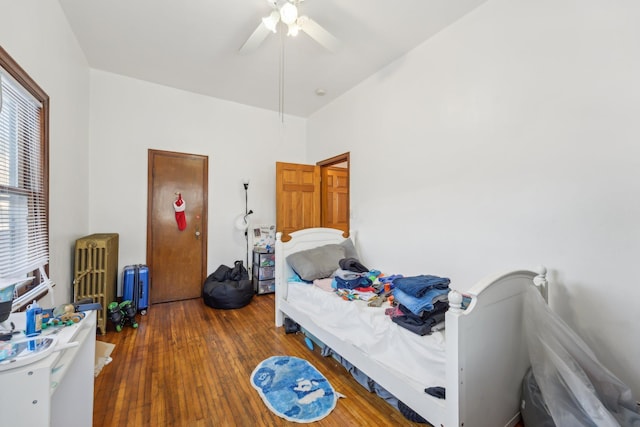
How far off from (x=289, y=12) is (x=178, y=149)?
2.59 metres

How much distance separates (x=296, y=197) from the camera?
4.04 metres

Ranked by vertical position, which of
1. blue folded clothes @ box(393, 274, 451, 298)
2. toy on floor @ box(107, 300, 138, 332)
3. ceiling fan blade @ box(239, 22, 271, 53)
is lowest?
toy on floor @ box(107, 300, 138, 332)

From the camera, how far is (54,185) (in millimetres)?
2170

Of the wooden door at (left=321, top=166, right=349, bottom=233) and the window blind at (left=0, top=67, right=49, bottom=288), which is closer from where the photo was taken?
the window blind at (left=0, top=67, right=49, bottom=288)

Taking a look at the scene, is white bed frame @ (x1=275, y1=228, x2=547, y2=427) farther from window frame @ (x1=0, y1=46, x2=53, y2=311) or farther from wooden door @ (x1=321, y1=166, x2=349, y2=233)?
wooden door @ (x1=321, y1=166, x2=349, y2=233)

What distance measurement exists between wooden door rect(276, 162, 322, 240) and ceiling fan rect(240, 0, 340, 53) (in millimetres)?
1895

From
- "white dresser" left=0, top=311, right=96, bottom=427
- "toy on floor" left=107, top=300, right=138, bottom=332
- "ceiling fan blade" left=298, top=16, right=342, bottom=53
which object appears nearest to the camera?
"white dresser" left=0, top=311, right=96, bottom=427

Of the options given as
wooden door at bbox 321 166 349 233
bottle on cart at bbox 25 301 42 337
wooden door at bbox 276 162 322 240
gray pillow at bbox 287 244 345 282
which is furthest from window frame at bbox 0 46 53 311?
wooden door at bbox 321 166 349 233

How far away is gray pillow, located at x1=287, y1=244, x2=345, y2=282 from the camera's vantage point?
102 inches

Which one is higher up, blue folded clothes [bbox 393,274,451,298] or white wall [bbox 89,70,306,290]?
white wall [bbox 89,70,306,290]

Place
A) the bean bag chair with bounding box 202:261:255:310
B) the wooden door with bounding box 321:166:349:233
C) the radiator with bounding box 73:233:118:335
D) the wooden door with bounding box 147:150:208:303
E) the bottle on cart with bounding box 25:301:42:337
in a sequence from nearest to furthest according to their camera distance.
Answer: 1. the bottle on cart with bounding box 25:301:42:337
2. the radiator with bounding box 73:233:118:335
3. the bean bag chair with bounding box 202:261:255:310
4. the wooden door with bounding box 147:150:208:303
5. the wooden door with bounding box 321:166:349:233

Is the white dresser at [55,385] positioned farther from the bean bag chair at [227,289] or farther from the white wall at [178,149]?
the white wall at [178,149]

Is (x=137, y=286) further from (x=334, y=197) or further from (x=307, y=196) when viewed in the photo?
(x=334, y=197)

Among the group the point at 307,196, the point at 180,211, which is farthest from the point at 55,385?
the point at 307,196
